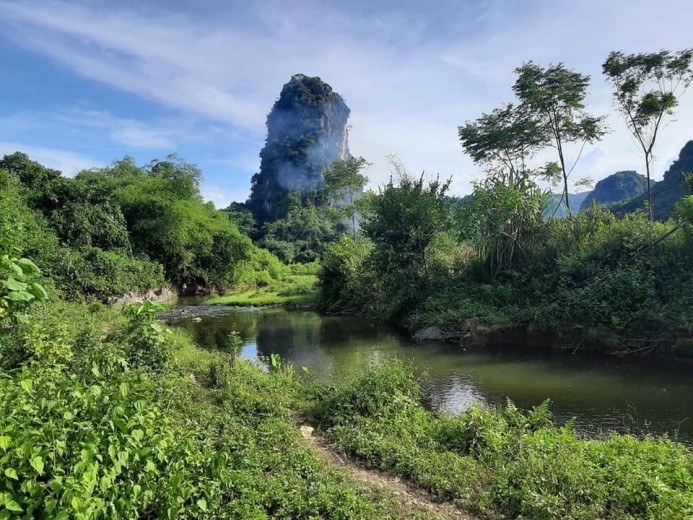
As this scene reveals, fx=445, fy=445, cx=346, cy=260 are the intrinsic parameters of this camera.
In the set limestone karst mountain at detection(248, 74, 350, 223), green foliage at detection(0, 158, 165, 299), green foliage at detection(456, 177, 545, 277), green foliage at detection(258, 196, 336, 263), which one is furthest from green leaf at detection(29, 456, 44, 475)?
limestone karst mountain at detection(248, 74, 350, 223)

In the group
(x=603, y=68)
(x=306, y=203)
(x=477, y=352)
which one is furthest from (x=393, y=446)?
(x=306, y=203)

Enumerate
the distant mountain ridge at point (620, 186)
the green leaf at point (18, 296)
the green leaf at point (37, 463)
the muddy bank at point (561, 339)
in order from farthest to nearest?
the distant mountain ridge at point (620, 186) < the muddy bank at point (561, 339) < the green leaf at point (18, 296) < the green leaf at point (37, 463)

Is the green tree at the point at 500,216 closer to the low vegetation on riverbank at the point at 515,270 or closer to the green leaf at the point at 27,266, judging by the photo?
the low vegetation on riverbank at the point at 515,270

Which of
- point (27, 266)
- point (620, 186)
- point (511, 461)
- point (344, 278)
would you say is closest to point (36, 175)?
point (344, 278)

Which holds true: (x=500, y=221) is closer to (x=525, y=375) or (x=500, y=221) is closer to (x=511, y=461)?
(x=525, y=375)

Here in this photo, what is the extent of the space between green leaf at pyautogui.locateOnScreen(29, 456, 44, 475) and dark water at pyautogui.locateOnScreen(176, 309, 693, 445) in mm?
8124

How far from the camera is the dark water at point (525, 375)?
29.4 feet

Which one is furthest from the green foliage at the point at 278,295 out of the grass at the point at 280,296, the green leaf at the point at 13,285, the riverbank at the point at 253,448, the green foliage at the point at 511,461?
the green leaf at the point at 13,285

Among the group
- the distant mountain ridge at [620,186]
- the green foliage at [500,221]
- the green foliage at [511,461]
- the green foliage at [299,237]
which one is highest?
the distant mountain ridge at [620,186]

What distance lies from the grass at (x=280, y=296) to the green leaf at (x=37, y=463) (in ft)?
85.3

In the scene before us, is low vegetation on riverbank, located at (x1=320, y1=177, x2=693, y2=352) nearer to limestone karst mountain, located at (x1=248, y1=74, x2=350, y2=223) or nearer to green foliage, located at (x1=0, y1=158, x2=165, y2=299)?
green foliage, located at (x1=0, y1=158, x2=165, y2=299)

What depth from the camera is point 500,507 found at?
16.6ft

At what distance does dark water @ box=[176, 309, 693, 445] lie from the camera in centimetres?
895

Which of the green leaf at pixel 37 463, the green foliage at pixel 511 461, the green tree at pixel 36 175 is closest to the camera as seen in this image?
the green leaf at pixel 37 463
